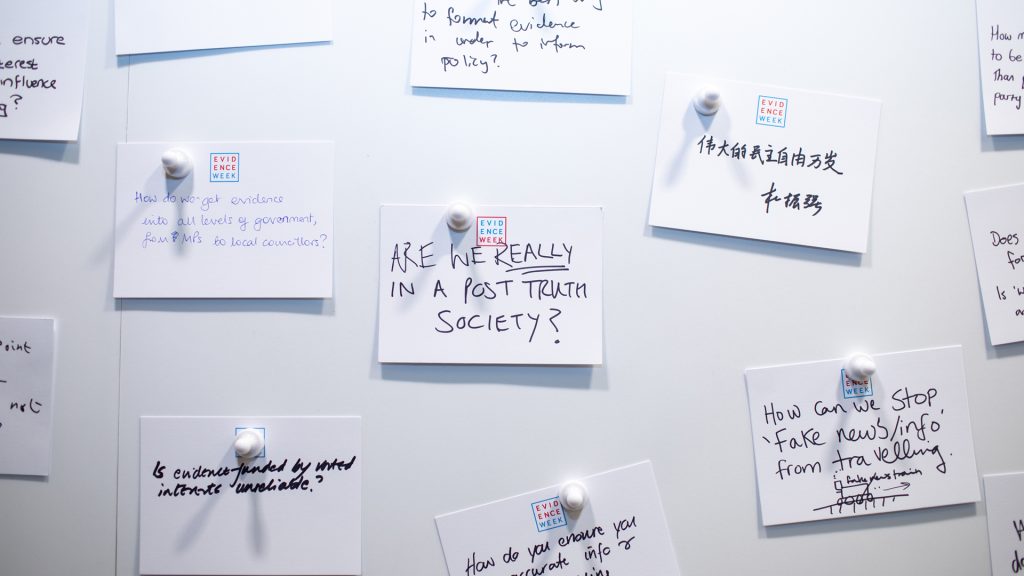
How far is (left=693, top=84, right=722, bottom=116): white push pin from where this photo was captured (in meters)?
0.60

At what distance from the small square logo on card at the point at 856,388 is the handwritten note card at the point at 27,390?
2.75 ft

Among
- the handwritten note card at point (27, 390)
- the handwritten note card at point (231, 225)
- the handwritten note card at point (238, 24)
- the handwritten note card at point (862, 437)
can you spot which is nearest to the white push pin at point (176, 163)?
the handwritten note card at point (231, 225)

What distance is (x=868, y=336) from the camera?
637 millimetres

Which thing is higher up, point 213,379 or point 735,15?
point 735,15

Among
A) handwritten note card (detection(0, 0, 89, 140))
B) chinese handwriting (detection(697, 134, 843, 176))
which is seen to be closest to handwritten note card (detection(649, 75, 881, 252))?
chinese handwriting (detection(697, 134, 843, 176))

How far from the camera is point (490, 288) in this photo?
614 mm

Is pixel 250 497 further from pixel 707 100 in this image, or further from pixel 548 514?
pixel 707 100

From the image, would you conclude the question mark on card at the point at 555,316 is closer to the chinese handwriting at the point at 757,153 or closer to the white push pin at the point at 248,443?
the chinese handwriting at the point at 757,153

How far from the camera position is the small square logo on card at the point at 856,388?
63 cm

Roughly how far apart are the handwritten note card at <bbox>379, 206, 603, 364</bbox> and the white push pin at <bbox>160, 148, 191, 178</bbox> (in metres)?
0.21

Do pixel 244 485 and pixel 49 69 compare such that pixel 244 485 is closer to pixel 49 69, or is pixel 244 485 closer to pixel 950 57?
pixel 49 69

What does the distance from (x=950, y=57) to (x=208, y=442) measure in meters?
0.89

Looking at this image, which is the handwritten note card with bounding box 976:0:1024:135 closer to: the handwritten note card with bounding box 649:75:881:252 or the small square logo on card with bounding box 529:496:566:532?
the handwritten note card with bounding box 649:75:881:252

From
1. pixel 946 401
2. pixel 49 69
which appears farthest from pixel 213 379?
pixel 946 401
